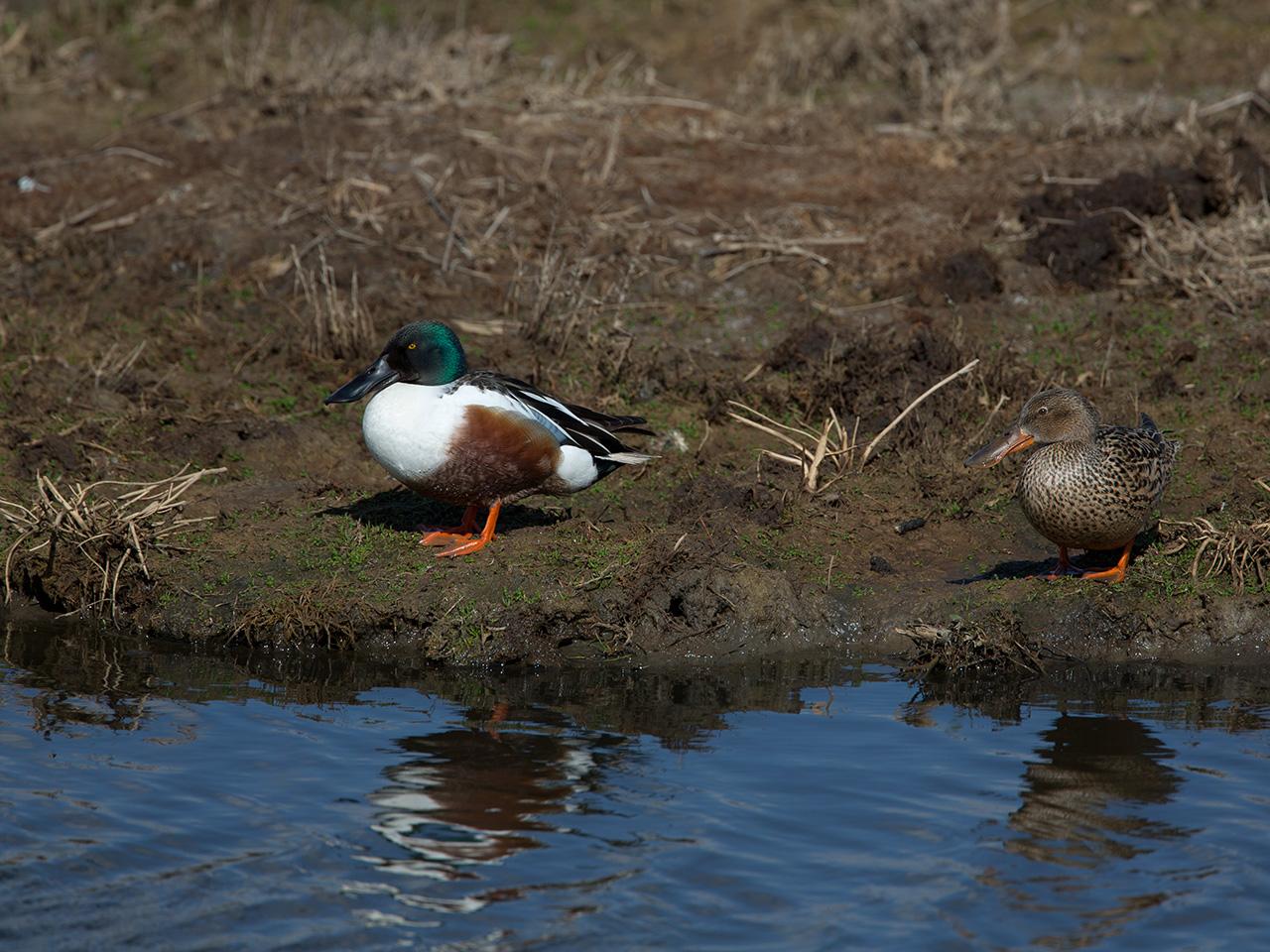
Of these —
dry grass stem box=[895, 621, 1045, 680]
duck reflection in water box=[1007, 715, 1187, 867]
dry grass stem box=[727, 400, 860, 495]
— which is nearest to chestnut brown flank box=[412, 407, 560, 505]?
dry grass stem box=[727, 400, 860, 495]

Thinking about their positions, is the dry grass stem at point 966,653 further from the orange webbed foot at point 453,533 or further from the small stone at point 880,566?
the orange webbed foot at point 453,533

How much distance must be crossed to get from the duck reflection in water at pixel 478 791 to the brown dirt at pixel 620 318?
0.88m

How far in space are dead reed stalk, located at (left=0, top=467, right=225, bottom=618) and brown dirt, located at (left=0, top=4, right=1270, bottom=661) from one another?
91mm

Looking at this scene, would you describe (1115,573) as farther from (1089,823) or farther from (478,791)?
(478,791)

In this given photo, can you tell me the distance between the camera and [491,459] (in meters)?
6.84

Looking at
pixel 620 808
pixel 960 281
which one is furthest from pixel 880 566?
pixel 960 281

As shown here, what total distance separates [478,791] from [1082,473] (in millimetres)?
2835

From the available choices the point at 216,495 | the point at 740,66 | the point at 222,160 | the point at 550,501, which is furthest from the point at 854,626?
the point at 740,66

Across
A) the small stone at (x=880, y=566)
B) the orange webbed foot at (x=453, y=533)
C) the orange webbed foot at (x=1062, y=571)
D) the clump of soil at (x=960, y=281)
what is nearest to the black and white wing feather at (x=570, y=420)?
the orange webbed foot at (x=453, y=533)

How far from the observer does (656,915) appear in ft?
14.5

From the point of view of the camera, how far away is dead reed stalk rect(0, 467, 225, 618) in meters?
6.79

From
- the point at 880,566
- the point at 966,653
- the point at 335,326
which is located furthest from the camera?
the point at 335,326

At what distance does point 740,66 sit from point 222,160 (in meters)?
4.70

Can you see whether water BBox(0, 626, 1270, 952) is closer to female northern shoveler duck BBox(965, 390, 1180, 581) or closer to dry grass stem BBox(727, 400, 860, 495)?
female northern shoveler duck BBox(965, 390, 1180, 581)
